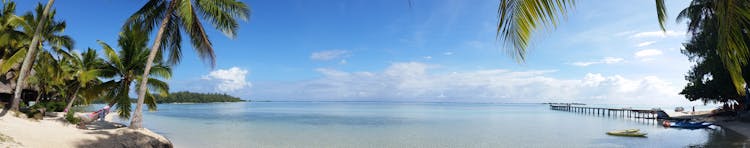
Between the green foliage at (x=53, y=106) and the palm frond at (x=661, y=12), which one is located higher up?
the palm frond at (x=661, y=12)

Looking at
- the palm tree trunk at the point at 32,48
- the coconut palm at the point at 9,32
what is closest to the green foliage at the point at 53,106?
the coconut palm at the point at 9,32

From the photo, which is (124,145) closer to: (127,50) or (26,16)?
(127,50)

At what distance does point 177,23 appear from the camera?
37.6 ft

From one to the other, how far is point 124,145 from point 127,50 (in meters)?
7.27

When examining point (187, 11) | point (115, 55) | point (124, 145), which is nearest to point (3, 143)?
point (124, 145)

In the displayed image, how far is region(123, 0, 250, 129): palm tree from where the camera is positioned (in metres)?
10.4

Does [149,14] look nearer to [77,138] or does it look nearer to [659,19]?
[77,138]

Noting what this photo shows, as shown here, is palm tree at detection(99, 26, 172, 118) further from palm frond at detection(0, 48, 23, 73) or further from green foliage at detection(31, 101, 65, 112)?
green foliage at detection(31, 101, 65, 112)

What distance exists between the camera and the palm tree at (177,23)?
34.1ft

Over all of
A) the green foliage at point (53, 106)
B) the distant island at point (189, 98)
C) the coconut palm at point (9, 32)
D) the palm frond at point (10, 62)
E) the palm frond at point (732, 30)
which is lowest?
the distant island at point (189, 98)

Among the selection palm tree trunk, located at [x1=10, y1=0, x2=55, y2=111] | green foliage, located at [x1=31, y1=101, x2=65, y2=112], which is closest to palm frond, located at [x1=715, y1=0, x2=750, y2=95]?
palm tree trunk, located at [x1=10, y1=0, x2=55, y2=111]

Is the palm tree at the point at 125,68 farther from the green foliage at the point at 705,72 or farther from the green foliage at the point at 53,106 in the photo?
the green foliage at the point at 705,72

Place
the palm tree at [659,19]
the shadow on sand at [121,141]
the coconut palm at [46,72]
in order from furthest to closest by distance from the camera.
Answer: the coconut palm at [46,72], the shadow on sand at [121,141], the palm tree at [659,19]

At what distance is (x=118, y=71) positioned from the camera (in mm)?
14758
